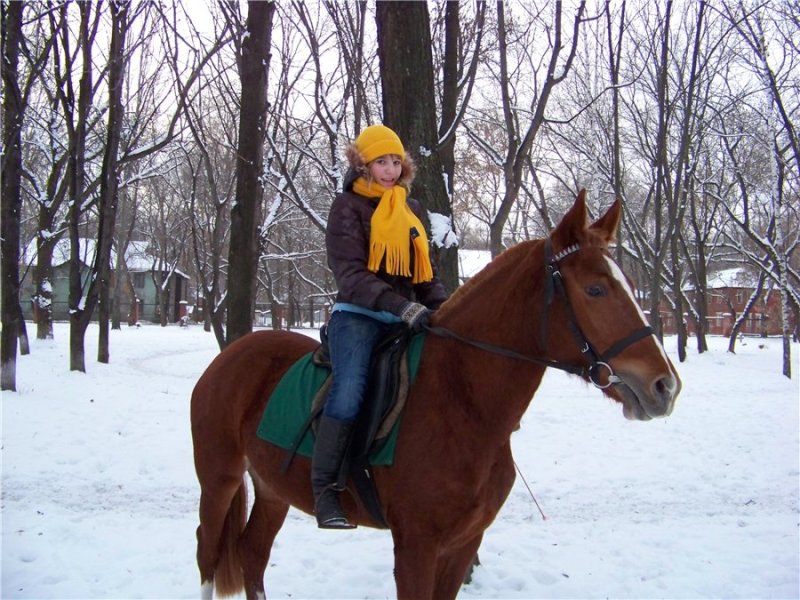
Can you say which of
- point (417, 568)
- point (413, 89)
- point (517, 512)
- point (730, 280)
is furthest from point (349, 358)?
point (730, 280)

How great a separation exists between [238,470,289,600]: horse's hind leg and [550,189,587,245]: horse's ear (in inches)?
102

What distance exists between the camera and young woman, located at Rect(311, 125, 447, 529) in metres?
2.96

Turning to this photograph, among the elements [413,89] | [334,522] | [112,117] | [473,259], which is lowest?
[334,522]

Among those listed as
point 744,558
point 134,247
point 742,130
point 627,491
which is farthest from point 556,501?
point 134,247

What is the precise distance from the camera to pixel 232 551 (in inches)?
160

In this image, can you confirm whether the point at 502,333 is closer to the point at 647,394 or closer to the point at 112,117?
the point at 647,394

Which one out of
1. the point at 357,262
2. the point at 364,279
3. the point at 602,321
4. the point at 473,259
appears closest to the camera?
the point at 602,321

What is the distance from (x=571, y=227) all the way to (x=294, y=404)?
1.79 m

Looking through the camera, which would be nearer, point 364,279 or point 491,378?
point 491,378

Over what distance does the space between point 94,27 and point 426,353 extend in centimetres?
1445

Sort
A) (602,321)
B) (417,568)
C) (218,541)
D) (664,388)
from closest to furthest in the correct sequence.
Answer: (664,388)
(602,321)
(417,568)
(218,541)

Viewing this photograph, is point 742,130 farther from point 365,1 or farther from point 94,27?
point 94,27

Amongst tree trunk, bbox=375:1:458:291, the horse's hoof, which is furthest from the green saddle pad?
tree trunk, bbox=375:1:458:291

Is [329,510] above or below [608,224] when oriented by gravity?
below
